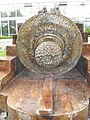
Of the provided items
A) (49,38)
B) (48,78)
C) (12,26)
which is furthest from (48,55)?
(12,26)

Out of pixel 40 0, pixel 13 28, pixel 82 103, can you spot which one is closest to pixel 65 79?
pixel 82 103

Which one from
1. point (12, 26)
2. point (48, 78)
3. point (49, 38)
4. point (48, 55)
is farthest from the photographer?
point (12, 26)

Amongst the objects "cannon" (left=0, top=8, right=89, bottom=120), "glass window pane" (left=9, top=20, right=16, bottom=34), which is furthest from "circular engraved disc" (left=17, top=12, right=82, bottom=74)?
"glass window pane" (left=9, top=20, right=16, bottom=34)

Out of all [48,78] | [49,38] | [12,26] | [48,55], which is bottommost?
[48,78]

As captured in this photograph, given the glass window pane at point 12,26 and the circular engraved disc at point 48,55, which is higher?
the glass window pane at point 12,26

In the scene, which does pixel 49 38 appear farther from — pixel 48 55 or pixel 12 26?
pixel 12 26

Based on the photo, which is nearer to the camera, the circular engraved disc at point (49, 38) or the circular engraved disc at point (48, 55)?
the circular engraved disc at point (48, 55)

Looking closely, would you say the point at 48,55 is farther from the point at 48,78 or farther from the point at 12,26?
the point at 12,26

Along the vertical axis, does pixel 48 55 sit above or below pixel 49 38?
below

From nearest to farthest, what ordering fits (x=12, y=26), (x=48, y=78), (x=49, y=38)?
(x=49, y=38) → (x=48, y=78) → (x=12, y=26)

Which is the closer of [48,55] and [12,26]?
[48,55]

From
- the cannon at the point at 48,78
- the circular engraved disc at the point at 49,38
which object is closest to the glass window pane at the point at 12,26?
the cannon at the point at 48,78

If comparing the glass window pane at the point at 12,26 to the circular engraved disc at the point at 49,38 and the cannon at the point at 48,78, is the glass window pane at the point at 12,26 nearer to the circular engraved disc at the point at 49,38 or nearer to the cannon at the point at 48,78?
the cannon at the point at 48,78

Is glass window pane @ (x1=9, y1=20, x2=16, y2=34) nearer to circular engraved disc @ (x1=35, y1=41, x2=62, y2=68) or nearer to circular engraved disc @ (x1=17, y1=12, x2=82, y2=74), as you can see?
circular engraved disc @ (x1=17, y1=12, x2=82, y2=74)
